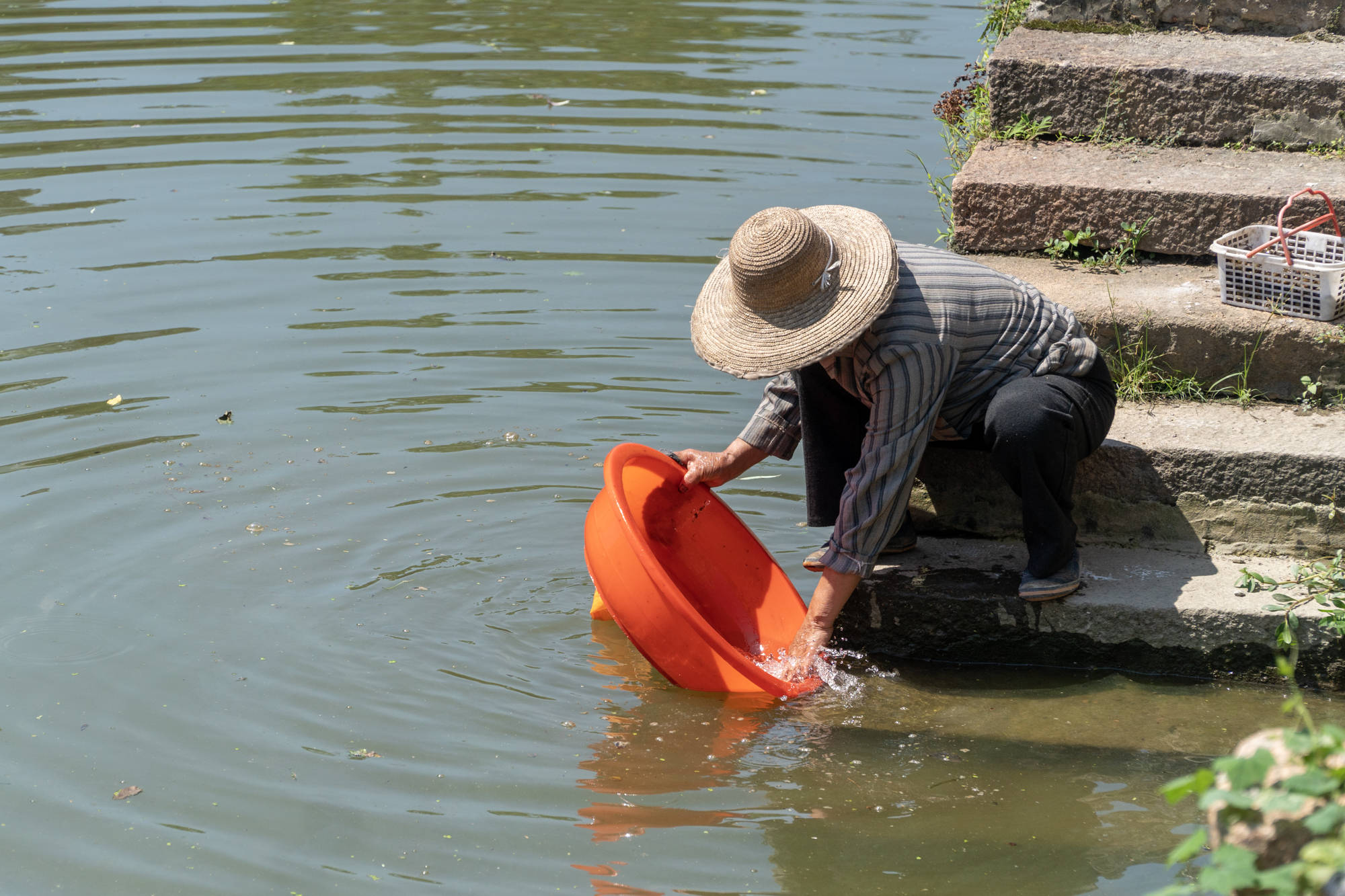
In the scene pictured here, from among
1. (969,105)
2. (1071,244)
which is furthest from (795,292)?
(969,105)

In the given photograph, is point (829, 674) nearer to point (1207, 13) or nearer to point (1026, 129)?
point (1026, 129)

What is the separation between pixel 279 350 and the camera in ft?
19.3

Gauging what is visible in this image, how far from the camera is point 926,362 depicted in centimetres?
336

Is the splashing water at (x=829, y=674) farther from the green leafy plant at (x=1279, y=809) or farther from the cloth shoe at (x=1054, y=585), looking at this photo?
the green leafy plant at (x=1279, y=809)

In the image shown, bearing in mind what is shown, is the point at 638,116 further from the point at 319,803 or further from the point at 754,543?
the point at 319,803

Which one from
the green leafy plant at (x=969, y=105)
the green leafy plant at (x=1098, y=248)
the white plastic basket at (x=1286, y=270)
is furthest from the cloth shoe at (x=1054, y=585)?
the green leafy plant at (x=969, y=105)

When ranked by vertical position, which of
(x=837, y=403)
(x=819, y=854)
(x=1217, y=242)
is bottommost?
(x=819, y=854)

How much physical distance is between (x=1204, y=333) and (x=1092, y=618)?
1017mm

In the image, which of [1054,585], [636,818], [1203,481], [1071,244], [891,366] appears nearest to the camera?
[636,818]

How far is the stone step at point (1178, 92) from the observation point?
15.3 feet

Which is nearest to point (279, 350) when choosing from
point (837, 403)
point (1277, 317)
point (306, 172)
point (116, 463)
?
point (116, 463)

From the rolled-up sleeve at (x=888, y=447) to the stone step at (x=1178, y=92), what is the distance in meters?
1.91

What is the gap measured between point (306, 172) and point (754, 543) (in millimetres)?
5151

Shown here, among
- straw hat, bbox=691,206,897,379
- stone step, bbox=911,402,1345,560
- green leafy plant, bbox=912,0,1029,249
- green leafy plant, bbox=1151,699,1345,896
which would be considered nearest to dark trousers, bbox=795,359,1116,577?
stone step, bbox=911,402,1345,560
